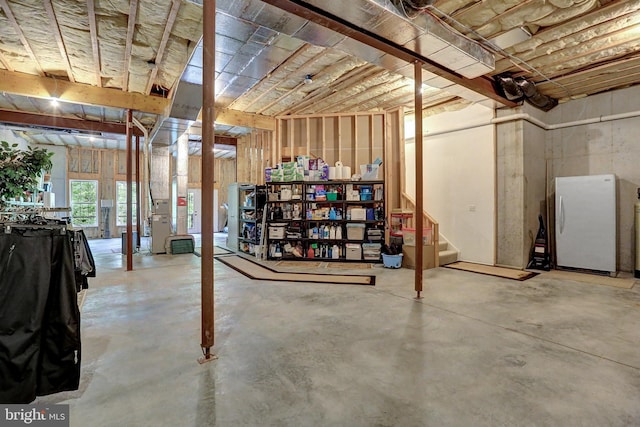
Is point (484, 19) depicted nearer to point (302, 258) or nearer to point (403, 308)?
point (403, 308)

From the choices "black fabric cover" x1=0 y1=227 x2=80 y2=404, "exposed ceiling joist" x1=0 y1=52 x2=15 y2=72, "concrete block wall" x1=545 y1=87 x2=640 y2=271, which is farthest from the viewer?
"concrete block wall" x1=545 y1=87 x2=640 y2=271

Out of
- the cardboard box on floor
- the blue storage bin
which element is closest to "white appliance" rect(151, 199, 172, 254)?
the blue storage bin

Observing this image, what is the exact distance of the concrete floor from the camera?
1.89 metres

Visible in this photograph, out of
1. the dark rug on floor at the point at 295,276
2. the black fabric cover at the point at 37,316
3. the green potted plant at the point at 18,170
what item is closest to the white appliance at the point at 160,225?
the dark rug on floor at the point at 295,276

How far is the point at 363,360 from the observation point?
8.27 ft

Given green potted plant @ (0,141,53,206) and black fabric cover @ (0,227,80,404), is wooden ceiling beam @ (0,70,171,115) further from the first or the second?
black fabric cover @ (0,227,80,404)

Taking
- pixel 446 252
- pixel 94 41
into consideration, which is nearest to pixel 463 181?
pixel 446 252

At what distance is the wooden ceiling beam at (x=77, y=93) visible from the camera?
5301mm

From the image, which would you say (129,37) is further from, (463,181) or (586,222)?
(586,222)

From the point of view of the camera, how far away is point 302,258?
702 cm

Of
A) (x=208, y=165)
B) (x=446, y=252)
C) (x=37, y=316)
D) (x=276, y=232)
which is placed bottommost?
(x=446, y=252)

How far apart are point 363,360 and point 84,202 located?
40.8 ft

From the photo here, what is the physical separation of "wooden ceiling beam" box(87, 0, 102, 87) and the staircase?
657 centimetres

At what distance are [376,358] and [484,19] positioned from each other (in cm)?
392
